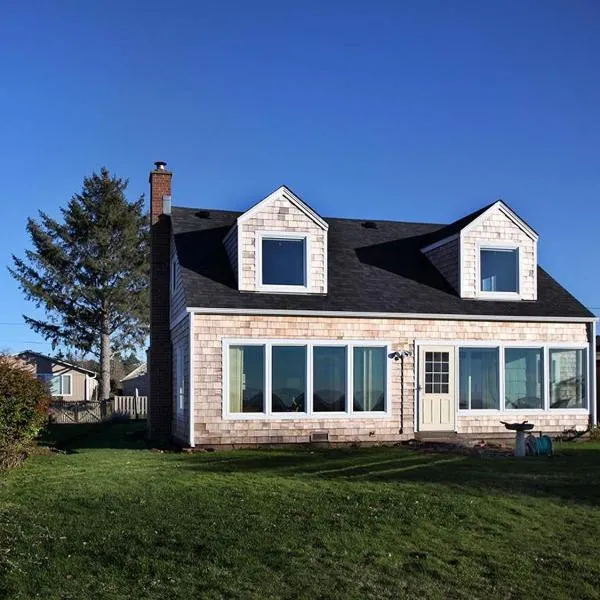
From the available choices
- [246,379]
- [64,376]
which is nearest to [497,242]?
[246,379]

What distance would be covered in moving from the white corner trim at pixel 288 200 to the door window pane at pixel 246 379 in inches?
124

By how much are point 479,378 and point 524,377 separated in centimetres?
125

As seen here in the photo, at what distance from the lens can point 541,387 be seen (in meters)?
19.4

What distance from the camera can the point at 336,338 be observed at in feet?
59.2

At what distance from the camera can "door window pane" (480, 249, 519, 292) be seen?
20.0 m

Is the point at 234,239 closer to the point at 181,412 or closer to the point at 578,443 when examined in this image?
the point at 181,412

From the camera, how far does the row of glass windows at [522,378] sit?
62.5 feet

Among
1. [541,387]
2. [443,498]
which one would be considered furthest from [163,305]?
[443,498]

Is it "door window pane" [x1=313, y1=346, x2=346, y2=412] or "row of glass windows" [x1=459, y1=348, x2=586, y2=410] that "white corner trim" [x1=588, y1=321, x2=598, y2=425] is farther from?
"door window pane" [x1=313, y1=346, x2=346, y2=412]

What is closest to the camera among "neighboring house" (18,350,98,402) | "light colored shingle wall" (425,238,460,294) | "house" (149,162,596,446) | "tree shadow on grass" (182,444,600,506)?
"tree shadow on grass" (182,444,600,506)

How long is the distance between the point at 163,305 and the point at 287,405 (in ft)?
19.9

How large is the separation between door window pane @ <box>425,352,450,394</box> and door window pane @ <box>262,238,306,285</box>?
362 cm

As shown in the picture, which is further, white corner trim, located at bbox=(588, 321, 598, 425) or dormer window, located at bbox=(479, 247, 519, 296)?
dormer window, located at bbox=(479, 247, 519, 296)

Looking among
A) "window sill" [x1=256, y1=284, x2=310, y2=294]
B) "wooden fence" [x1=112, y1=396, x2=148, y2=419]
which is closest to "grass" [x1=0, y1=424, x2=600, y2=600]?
"window sill" [x1=256, y1=284, x2=310, y2=294]
